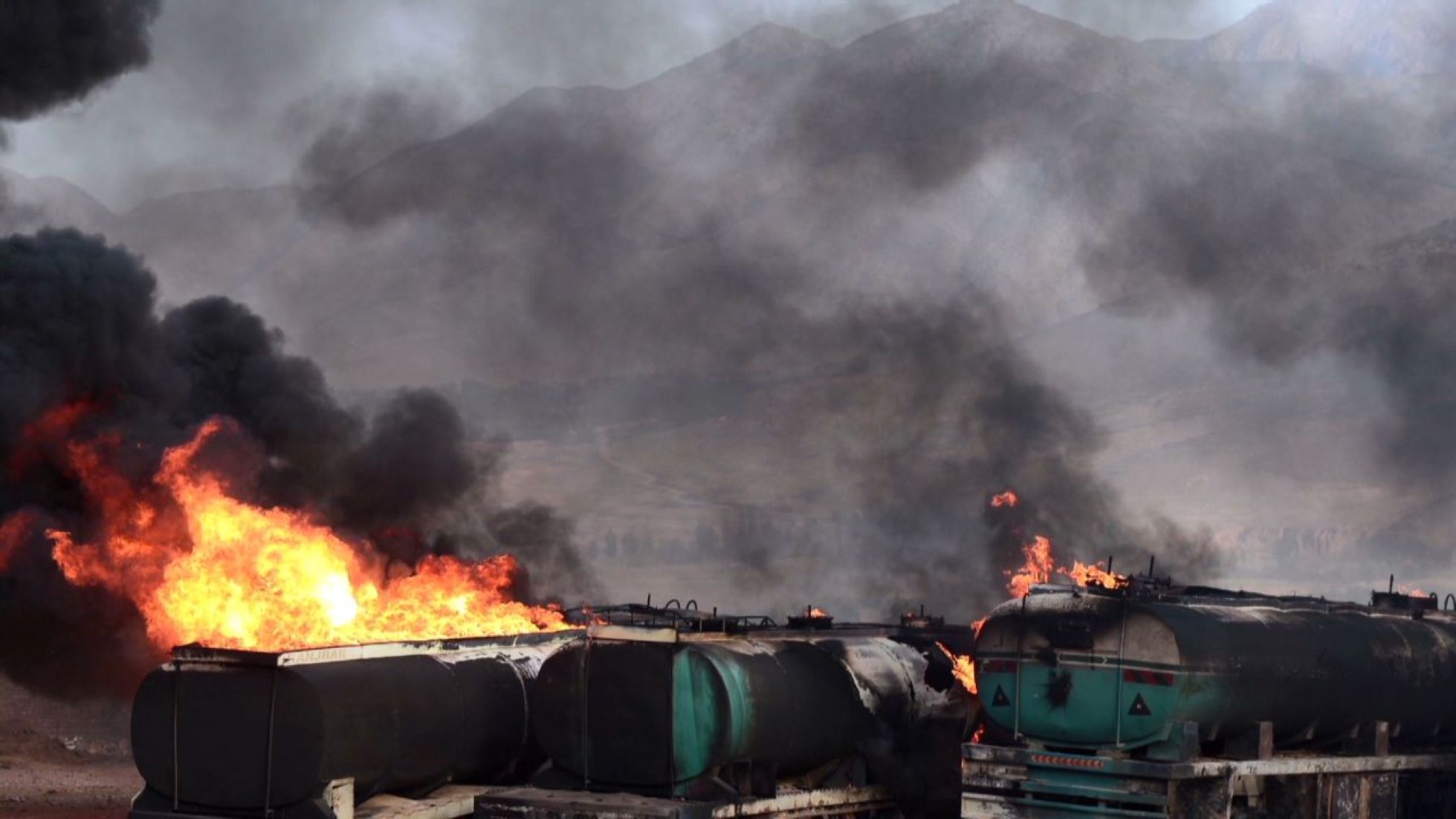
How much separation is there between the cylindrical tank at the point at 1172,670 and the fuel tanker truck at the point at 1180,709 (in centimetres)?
2

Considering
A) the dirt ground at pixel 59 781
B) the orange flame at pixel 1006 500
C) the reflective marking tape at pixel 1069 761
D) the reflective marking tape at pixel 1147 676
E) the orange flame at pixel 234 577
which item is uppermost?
the orange flame at pixel 1006 500

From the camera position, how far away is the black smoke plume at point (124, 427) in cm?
2447

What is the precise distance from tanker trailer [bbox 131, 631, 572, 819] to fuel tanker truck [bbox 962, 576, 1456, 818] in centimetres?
584

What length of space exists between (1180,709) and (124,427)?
15.7 meters

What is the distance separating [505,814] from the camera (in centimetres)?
1677

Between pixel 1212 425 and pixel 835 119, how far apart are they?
9634 cm

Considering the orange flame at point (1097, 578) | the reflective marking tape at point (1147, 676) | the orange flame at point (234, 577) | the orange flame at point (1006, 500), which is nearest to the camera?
the reflective marking tape at point (1147, 676)

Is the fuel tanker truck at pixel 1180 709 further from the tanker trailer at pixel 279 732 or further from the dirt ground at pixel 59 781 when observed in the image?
the dirt ground at pixel 59 781

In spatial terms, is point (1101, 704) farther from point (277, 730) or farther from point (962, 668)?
point (277, 730)

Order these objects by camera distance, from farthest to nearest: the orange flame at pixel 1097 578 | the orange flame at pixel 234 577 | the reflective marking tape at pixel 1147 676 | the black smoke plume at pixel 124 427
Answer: the black smoke plume at pixel 124 427
the orange flame at pixel 1097 578
the orange flame at pixel 234 577
the reflective marking tape at pixel 1147 676

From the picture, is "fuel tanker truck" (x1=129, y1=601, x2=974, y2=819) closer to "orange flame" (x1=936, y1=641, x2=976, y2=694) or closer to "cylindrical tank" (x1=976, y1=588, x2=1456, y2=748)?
"orange flame" (x1=936, y1=641, x2=976, y2=694)

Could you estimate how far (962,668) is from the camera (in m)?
20.5

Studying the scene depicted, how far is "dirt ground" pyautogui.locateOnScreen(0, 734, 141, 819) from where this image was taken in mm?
24500

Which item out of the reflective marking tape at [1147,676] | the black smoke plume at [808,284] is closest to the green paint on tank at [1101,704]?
the reflective marking tape at [1147,676]
